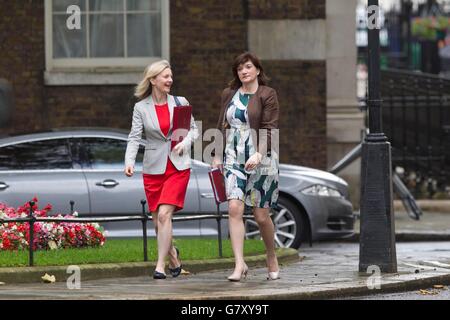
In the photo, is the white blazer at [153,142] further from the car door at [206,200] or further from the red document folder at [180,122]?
the car door at [206,200]

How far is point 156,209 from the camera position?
12.5 meters

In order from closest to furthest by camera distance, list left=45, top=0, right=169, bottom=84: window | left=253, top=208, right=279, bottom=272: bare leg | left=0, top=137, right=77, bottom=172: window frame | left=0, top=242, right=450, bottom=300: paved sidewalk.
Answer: left=0, top=242, right=450, bottom=300: paved sidewalk → left=253, top=208, right=279, bottom=272: bare leg → left=0, top=137, right=77, bottom=172: window frame → left=45, top=0, right=169, bottom=84: window

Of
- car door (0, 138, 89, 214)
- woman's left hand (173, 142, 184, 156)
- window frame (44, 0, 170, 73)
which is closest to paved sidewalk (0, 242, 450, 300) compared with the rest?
woman's left hand (173, 142, 184, 156)

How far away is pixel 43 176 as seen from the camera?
52.1 ft

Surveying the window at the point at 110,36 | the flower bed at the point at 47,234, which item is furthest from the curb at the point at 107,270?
the window at the point at 110,36

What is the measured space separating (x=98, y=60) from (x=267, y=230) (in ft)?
29.9

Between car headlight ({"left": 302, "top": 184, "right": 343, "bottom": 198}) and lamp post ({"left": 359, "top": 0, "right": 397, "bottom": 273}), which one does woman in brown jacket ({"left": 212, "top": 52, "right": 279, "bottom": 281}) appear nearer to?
lamp post ({"left": 359, "top": 0, "right": 397, "bottom": 273})

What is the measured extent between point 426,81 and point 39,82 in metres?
6.89

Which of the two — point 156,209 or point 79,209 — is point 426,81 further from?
point 156,209

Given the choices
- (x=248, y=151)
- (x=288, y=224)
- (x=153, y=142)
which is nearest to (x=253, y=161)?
(x=248, y=151)

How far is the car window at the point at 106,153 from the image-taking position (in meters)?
16.1

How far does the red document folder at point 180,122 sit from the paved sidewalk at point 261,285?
1.21 m

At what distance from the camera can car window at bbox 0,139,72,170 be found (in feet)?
52.4

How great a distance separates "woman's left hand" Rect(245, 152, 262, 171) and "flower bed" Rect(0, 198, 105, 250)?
218cm
